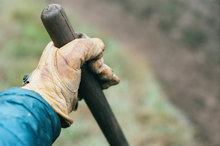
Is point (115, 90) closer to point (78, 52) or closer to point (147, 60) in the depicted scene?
point (147, 60)

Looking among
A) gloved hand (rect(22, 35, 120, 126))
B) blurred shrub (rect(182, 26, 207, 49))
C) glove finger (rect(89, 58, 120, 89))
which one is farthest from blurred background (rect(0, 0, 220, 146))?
gloved hand (rect(22, 35, 120, 126))

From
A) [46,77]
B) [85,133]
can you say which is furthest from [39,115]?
→ [85,133]

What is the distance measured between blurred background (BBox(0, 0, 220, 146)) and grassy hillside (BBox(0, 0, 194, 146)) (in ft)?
0.05

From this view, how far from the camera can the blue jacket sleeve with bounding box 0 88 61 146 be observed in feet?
3.98

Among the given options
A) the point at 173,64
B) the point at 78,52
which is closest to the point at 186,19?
the point at 173,64

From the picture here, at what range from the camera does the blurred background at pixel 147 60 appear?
4.50 metres

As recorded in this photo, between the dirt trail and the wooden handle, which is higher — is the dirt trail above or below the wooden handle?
below

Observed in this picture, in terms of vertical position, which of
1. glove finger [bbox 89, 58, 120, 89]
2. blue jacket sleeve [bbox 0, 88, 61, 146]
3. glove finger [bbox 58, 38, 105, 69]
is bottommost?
blue jacket sleeve [bbox 0, 88, 61, 146]

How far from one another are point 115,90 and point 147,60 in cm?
205

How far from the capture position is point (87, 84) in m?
1.62

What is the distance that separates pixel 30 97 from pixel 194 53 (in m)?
6.32

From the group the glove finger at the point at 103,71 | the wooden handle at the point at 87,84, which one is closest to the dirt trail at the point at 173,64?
the wooden handle at the point at 87,84

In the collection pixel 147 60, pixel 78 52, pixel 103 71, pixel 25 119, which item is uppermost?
pixel 78 52

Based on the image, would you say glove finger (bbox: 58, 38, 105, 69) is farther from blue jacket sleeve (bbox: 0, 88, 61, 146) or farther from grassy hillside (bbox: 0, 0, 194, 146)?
grassy hillside (bbox: 0, 0, 194, 146)
